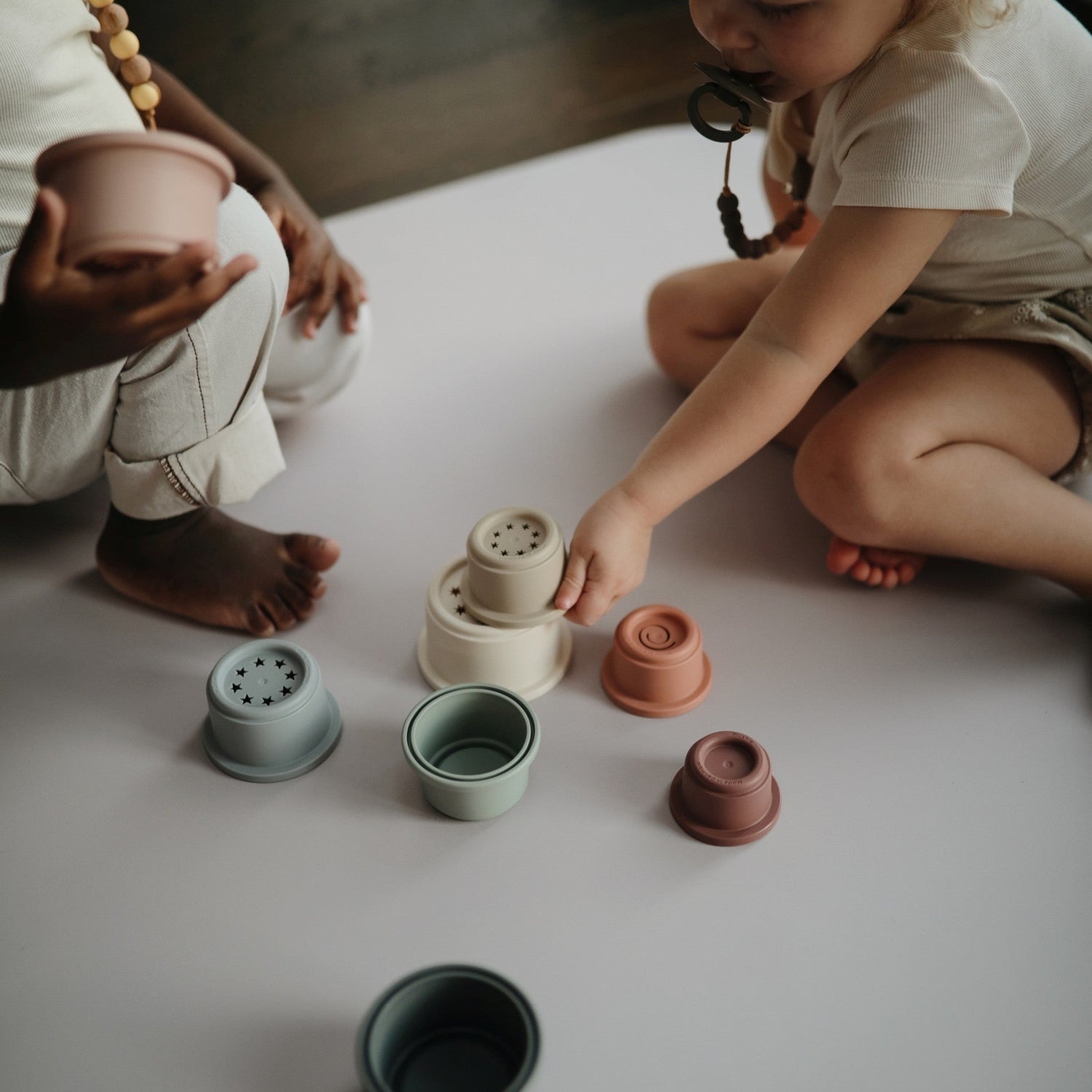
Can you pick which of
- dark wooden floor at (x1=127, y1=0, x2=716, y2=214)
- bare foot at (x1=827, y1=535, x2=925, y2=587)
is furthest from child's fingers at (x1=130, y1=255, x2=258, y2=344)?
dark wooden floor at (x1=127, y1=0, x2=716, y2=214)

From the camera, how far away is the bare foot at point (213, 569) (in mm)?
973

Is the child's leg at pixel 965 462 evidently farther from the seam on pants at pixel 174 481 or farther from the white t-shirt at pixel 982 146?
the seam on pants at pixel 174 481

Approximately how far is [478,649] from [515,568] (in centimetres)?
8

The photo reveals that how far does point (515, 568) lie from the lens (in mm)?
852

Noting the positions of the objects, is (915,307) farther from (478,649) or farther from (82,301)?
(82,301)

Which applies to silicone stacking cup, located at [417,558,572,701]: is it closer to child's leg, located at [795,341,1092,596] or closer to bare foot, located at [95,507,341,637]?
bare foot, located at [95,507,341,637]

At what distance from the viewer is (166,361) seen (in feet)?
2.87

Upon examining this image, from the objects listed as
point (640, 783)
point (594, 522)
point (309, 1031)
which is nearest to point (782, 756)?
point (640, 783)

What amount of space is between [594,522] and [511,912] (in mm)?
299

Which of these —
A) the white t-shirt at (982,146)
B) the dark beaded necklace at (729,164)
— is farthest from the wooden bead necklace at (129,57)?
the white t-shirt at (982,146)

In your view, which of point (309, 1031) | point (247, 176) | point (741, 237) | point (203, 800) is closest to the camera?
point (309, 1031)

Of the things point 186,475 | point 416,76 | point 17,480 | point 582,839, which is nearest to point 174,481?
point 186,475

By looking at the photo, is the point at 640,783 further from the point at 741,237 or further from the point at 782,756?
the point at 741,237

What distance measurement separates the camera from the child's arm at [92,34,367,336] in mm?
1089
